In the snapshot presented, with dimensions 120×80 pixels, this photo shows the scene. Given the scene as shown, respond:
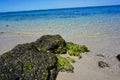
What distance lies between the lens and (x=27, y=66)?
14.4 feet

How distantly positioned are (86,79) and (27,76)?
1.83 meters

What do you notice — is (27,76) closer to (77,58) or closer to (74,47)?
(77,58)

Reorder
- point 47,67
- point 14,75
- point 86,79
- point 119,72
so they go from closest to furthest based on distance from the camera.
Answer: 1. point 14,75
2. point 47,67
3. point 86,79
4. point 119,72

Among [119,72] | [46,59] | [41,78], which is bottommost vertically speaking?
[119,72]

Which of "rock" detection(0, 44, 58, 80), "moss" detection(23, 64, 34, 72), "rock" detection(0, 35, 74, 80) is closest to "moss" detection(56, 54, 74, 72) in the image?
"rock" detection(0, 35, 74, 80)

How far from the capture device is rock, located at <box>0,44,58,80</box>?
4238mm

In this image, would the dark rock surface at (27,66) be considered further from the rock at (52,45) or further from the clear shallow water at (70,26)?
the clear shallow water at (70,26)

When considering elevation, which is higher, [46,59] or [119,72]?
[46,59]

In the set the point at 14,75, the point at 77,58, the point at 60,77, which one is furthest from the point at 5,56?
the point at 77,58

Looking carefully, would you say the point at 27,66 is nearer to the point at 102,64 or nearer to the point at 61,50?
the point at 61,50

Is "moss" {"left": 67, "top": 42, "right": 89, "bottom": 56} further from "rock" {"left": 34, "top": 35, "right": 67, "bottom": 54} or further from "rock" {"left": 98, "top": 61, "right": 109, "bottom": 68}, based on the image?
"rock" {"left": 98, "top": 61, "right": 109, "bottom": 68}

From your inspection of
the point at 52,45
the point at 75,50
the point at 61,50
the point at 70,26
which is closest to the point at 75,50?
the point at 75,50

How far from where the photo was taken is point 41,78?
14.0ft

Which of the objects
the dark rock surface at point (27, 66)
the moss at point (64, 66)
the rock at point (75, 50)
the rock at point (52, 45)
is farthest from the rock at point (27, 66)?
the rock at point (75, 50)
